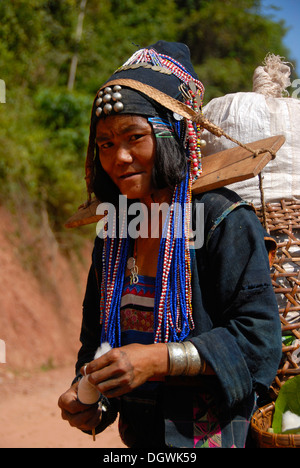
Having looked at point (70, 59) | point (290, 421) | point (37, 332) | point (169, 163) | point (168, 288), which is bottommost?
point (37, 332)

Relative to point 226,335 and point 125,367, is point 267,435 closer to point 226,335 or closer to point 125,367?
point 226,335

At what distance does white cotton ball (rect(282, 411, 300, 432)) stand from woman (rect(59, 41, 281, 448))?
0.12 metres

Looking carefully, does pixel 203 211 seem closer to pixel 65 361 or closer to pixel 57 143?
pixel 65 361

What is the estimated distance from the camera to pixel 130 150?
1866mm

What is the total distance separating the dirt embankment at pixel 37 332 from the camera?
5117mm

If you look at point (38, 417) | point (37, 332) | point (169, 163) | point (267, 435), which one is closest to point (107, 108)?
point (169, 163)

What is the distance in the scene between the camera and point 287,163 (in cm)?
218

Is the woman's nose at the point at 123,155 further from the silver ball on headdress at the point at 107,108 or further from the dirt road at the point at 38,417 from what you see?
the dirt road at the point at 38,417

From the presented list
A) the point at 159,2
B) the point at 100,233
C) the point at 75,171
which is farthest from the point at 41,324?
the point at 159,2

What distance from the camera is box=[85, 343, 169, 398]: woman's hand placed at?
1504 millimetres

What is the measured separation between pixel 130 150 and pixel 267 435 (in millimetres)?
1074

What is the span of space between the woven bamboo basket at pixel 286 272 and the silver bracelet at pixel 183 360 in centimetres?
47

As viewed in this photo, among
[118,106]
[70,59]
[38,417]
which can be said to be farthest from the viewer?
[70,59]

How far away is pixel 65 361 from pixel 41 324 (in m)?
0.61
